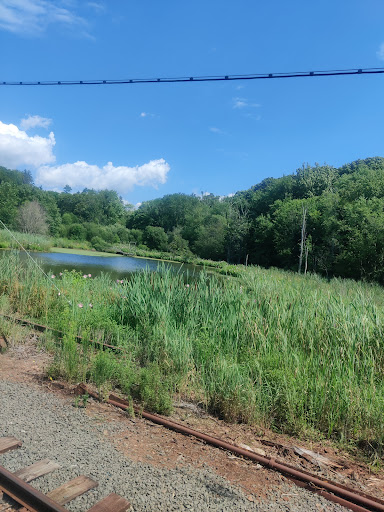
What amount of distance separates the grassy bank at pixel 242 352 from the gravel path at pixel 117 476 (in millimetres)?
938

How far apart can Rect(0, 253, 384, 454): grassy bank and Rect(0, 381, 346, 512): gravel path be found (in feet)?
3.08

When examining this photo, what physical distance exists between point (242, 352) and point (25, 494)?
3.86 meters

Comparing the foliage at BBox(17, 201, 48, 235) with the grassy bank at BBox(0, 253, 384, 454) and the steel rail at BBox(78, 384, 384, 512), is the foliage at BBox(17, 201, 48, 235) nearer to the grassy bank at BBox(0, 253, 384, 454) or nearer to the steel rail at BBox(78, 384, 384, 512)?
the grassy bank at BBox(0, 253, 384, 454)

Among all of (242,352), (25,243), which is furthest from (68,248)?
(242,352)

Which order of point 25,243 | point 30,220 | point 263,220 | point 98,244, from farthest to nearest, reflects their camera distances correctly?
point 98,244 → point 30,220 → point 263,220 → point 25,243

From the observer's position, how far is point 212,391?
4559 mm

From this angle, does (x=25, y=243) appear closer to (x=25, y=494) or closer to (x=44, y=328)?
(x=44, y=328)

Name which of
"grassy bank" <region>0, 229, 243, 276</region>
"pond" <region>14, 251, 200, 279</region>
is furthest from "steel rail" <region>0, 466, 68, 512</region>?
"grassy bank" <region>0, 229, 243, 276</region>

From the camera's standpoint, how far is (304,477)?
305 cm

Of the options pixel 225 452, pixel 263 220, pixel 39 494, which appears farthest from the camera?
pixel 263 220

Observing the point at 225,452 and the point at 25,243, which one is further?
the point at 25,243

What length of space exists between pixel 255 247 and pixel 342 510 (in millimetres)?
66119

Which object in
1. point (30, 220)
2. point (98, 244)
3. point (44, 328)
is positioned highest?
point (30, 220)

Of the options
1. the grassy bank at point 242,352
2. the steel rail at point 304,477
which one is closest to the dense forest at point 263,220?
the grassy bank at point 242,352
